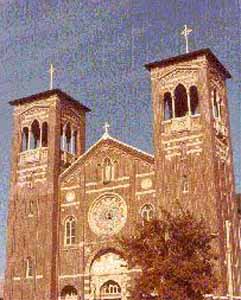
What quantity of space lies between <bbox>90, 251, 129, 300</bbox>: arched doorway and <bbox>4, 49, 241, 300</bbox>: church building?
8cm

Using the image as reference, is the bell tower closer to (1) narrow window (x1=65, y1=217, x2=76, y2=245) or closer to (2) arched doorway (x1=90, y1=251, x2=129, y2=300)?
(1) narrow window (x1=65, y1=217, x2=76, y2=245)

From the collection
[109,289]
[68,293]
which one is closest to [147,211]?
[109,289]

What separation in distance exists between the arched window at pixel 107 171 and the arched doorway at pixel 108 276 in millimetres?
5888

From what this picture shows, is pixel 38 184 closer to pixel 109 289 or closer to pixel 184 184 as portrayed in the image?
pixel 109 289

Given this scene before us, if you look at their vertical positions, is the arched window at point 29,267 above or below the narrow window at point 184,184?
below

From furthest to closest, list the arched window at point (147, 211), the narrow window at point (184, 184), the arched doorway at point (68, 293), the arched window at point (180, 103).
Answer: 1. the arched window at point (180, 103)
2. the arched doorway at point (68, 293)
3. the arched window at point (147, 211)
4. the narrow window at point (184, 184)

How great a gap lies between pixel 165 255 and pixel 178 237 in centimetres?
133

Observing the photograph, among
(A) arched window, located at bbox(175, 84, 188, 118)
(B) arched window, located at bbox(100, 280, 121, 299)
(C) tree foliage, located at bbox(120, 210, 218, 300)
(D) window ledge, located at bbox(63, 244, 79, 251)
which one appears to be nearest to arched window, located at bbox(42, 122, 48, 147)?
(D) window ledge, located at bbox(63, 244, 79, 251)

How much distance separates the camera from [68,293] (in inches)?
1809

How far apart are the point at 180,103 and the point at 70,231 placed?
554 inches

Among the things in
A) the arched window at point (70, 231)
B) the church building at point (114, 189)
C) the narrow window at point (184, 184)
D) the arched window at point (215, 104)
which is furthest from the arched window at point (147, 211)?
the arched window at point (215, 104)

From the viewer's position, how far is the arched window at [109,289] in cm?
4445

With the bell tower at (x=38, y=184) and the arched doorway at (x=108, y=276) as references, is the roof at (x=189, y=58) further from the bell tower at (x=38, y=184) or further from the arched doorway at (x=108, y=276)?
the arched doorway at (x=108, y=276)

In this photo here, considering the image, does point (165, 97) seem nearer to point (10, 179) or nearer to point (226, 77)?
point (226, 77)
